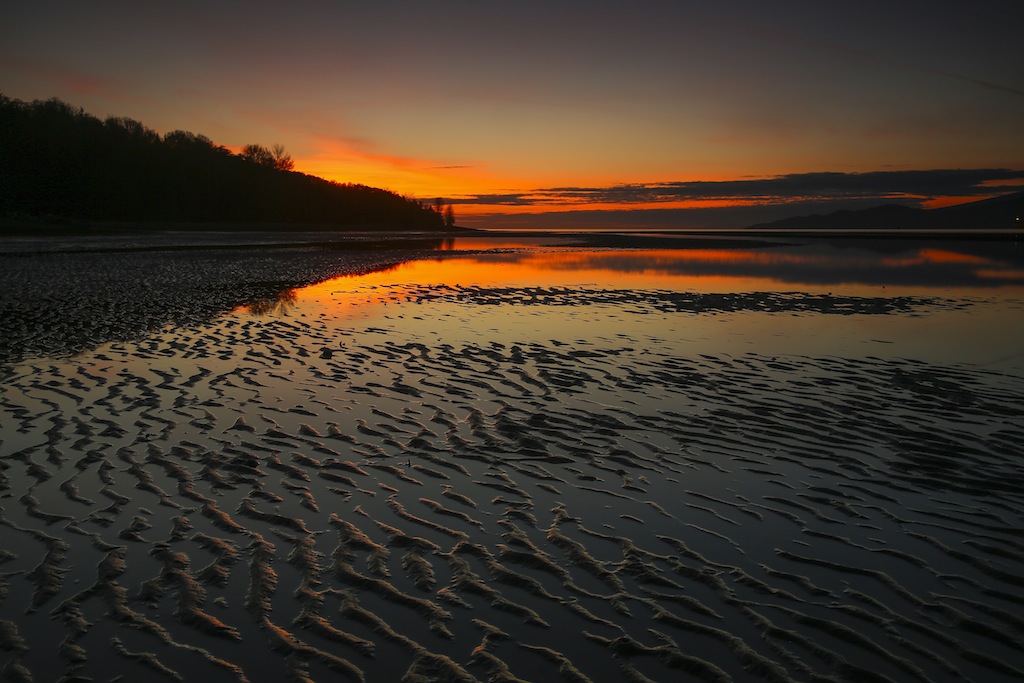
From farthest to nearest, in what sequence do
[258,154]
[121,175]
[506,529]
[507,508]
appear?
[258,154] → [121,175] → [507,508] → [506,529]

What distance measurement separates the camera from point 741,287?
1348 inches

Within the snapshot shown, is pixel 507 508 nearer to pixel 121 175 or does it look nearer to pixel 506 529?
pixel 506 529

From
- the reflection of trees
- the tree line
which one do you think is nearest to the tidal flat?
the reflection of trees

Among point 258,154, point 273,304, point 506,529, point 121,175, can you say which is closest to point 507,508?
point 506,529

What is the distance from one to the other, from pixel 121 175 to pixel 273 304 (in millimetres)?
121581

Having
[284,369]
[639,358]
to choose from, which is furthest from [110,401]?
[639,358]

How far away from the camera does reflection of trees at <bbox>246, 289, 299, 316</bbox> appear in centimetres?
2319

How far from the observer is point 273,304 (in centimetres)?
2514

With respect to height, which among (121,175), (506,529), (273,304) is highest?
(121,175)

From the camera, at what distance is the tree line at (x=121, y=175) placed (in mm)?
105125

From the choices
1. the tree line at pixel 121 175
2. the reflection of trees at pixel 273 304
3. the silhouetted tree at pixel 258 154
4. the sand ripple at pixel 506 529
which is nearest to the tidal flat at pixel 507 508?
the sand ripple at pixel 506 529

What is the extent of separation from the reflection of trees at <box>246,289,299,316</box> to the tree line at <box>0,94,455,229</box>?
9234cm

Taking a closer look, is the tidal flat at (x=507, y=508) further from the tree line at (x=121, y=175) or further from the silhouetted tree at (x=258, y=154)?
the silhouetted tree at (x=258, y=154)

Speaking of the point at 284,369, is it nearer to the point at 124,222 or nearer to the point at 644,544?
the point at 644,544
